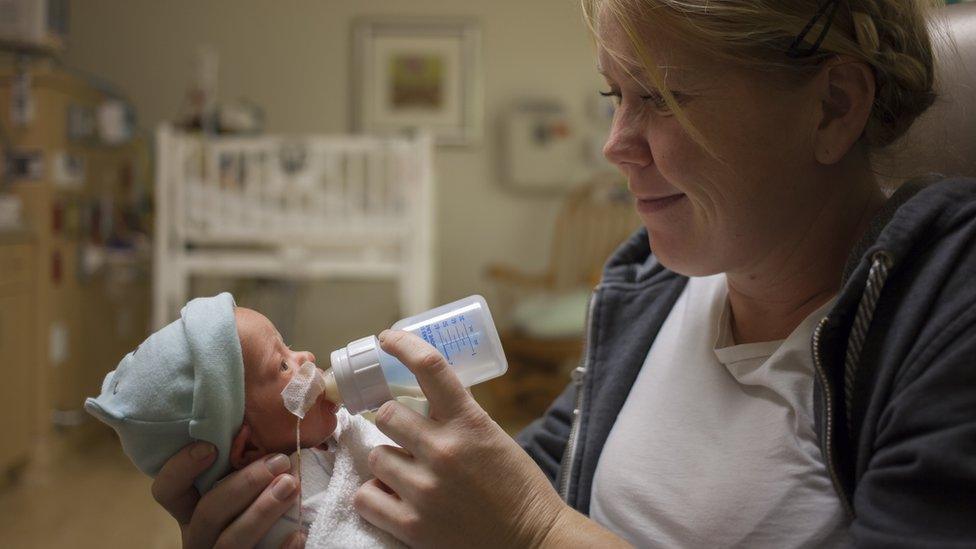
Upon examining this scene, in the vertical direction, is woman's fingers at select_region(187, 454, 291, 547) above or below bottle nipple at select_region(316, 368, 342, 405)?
below

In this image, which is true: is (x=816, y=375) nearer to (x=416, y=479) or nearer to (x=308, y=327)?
(x=416, y=479)

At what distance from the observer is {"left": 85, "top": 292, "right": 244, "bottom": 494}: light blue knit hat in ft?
2.53

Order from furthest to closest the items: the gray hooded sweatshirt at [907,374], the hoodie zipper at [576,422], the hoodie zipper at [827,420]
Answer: the hoodie zipper at [576,422], the hoodie zipper at [827,420], the gray hooded sweatshirt at [907,374]

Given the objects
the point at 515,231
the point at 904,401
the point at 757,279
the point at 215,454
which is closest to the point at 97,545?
the point at 215,454

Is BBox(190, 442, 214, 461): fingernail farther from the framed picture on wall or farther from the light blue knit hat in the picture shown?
the framed picture on wall

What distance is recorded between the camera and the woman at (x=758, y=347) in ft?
2.05

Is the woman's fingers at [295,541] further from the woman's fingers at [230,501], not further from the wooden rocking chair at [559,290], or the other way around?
the wooden rocking chair at [559,290]

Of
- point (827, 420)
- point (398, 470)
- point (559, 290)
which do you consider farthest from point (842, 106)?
point (559, 290)

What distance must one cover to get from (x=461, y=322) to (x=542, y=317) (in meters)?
2.77

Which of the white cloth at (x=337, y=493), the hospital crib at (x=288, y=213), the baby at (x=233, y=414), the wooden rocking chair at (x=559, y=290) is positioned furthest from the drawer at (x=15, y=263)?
the white cloth at (x=337, y=493)

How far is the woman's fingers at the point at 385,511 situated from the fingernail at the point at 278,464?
8cm

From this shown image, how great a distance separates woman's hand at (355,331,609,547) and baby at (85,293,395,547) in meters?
0.08

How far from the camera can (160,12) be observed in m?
4.30

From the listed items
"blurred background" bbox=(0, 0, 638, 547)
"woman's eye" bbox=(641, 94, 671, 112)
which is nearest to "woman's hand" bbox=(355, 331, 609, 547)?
"woman's eye" bbox=(641, 94, 671, 112)
